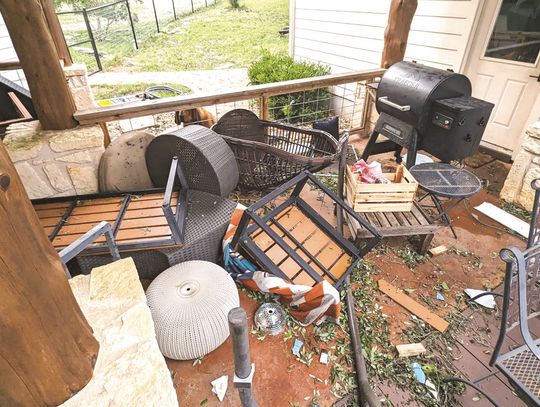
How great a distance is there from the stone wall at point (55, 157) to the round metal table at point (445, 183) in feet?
9.70

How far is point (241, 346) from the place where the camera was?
118 cm

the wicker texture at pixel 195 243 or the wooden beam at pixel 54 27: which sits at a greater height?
the wooden beam at pixel 54 27

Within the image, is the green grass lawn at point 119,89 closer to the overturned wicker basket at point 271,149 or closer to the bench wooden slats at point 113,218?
the overturned wicker basket at point 271,149

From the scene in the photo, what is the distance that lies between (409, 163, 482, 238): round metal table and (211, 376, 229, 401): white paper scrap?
7.43 feet

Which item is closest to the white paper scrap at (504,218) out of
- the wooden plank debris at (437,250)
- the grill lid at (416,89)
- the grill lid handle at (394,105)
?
the wooden plank debris at (437,250)

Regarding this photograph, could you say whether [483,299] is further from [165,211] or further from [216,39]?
[216,39]

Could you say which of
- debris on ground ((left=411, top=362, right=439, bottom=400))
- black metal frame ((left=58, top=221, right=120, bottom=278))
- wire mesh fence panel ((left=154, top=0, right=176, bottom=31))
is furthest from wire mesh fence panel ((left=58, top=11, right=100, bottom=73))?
debris on ground ((left=411, top=362, right=439, bottom=400))

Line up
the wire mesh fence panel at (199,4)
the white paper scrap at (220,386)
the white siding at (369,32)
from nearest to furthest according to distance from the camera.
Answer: the white paper scrap at (220,386)
the white siding at (369,32)
the wire mesh fence panel at (199,4)

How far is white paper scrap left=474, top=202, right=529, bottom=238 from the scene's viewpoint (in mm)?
3193

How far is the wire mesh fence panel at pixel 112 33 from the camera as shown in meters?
11.2

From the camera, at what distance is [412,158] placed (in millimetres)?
3461

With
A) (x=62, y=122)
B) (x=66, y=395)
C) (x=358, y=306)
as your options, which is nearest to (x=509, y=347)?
(x=358, y=306)

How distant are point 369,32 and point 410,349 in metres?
5.70

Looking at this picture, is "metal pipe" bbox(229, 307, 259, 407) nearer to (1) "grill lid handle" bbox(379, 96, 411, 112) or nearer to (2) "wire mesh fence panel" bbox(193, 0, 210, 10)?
(1) "grill lid handle" bbox(379, 96, 411, 112)
